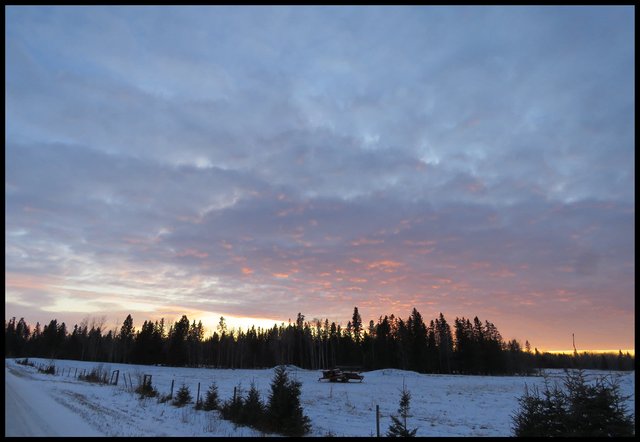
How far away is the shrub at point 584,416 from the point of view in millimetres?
11587

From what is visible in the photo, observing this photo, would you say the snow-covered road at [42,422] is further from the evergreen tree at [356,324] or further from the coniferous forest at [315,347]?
the evergreen tree at [356,324]

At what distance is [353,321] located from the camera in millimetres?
129875

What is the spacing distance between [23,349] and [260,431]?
16611cm

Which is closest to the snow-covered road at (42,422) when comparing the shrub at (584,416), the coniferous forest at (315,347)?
the shrub at (584,416)

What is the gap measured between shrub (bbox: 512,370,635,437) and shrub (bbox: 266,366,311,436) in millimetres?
9070

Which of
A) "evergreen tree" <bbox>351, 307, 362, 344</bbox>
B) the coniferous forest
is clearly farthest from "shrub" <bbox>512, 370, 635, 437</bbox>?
"evergreen tree" <bbox>351, 307, 362, 344</bbox>

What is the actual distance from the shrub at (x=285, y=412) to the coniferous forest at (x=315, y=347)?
89929 millimetres

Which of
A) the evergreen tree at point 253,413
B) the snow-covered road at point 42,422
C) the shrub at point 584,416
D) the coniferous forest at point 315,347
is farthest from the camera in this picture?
the coniferous forest at point 315,347

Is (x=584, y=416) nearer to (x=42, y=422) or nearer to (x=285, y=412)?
(x=285, y=412)

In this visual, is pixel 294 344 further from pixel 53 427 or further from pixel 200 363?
pixel 53 427

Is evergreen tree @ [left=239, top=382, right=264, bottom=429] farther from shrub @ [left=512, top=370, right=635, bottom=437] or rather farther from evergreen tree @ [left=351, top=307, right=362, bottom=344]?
evergreen tree @ [left=351, top=307, right=362, bottom=344]

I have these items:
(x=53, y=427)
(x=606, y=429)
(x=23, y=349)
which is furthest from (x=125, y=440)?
(x=23, y=349)

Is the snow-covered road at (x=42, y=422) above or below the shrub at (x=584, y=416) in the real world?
below

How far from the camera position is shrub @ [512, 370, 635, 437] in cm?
1159
